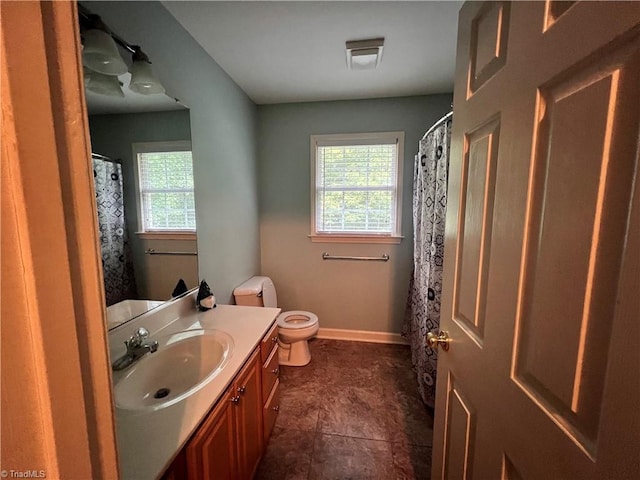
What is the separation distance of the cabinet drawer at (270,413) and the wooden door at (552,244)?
1062 millimetres

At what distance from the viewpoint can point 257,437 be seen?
4.59 ft

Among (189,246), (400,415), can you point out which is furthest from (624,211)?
(400,415)

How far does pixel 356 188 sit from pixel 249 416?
211 cm

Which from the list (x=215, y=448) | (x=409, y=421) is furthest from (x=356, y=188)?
(x=215, y=448)

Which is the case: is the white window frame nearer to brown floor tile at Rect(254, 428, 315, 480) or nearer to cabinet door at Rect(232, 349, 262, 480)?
cabinet door at Rect(232, 349, 262, 480)

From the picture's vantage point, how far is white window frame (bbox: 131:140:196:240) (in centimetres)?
132

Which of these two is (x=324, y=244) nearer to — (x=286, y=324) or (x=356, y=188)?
(x=356, y=188)

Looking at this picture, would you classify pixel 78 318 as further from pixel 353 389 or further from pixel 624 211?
pixel 353 389

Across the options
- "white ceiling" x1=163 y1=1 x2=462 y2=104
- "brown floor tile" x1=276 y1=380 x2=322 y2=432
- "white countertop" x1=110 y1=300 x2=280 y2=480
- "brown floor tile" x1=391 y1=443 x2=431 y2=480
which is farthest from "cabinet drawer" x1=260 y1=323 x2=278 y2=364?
"white ceiling" x1=163 y1=1 x2=462 y2=104

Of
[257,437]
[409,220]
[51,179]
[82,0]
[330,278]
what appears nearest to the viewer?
[51,179]

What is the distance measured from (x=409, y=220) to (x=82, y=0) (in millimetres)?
2525

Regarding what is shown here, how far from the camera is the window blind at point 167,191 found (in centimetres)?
139

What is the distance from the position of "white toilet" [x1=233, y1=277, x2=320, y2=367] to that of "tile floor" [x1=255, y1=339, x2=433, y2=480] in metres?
0.10

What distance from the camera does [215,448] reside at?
978 mm
